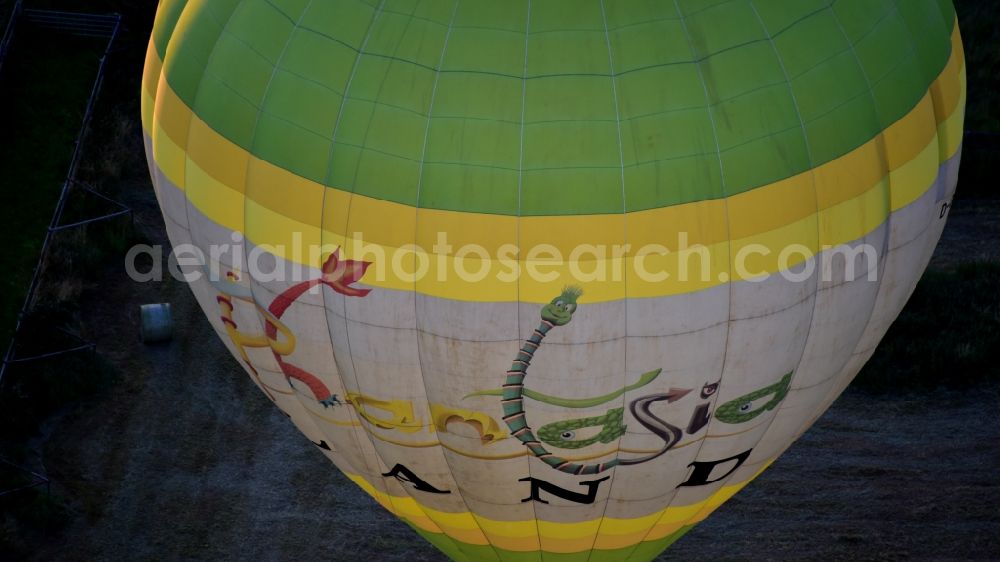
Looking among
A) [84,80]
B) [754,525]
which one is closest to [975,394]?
[754,525]

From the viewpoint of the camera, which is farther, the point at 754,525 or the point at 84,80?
the point at 84,80

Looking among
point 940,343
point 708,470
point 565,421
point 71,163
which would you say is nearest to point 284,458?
point 71,163

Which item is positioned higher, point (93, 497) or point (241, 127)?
point (241, 127)

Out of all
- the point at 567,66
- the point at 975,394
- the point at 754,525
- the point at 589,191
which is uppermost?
the point at 567,66

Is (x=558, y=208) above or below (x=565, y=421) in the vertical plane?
above

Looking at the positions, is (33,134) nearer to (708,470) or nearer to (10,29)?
(10,29)

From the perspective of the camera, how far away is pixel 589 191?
1124cm

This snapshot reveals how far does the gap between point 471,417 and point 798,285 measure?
2.53 metres

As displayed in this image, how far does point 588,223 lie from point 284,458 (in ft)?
28.0

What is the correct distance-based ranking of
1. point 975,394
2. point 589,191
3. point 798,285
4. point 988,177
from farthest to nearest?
point 988,177
point 975,394
point 798,285
point 589,191

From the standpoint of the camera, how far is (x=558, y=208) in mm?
11266

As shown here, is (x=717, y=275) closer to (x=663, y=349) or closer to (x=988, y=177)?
(x=663, y=349)

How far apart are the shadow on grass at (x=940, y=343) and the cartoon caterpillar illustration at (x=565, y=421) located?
26.6 feet

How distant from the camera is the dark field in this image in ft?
58.4
